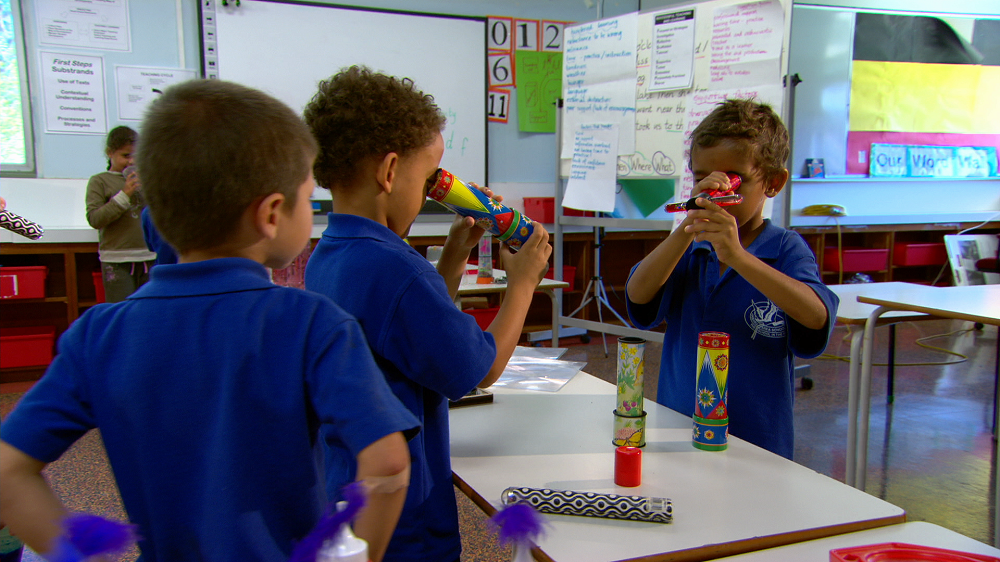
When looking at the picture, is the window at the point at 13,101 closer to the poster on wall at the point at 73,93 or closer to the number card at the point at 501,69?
the poster on wall at the point at 73,93

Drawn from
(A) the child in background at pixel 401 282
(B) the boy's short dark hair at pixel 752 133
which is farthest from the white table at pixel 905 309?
(A) the child in background at pixel 401 282

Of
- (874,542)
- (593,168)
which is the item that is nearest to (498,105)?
(593,168)

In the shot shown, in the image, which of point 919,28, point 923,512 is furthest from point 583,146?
point 919,28

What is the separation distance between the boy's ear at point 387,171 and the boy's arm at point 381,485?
469mm

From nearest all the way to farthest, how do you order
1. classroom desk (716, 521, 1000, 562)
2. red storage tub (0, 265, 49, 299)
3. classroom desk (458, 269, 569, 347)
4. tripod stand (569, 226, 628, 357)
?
classroom desk (716, 521, 1000, 562) < classroom desk (458, 269, 569, 347) < red storage tub (0, 265, 49, 299) < tripod stand (569, 226, 628, 357)

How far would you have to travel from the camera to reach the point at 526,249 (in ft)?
3.59

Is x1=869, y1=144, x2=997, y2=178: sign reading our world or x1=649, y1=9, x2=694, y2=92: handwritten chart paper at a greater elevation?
x1=649, y1=9, x2=694, y2=92: handwritten chart paper

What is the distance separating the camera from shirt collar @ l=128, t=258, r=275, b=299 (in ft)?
1.96

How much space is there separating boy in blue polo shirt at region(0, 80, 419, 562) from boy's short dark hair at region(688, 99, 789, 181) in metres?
0.96

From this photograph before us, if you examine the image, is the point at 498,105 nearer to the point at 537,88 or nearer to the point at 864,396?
the point at 537,88

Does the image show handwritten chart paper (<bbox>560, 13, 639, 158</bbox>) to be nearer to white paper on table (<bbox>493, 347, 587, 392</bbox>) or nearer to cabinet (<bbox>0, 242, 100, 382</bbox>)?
white paper on table (<bbox>493, 347, 587, 392</bbox>)

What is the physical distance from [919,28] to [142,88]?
6.26m

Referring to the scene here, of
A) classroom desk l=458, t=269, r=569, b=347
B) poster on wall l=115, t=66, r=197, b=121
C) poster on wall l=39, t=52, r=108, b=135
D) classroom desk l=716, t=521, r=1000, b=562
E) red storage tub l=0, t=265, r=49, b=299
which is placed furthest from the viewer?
poster on wall l=115, t=66, r=197, b=121

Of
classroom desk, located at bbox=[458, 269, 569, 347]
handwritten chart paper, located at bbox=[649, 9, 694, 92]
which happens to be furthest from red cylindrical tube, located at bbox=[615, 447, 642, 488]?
handwritten chart paper, located at bbox=[649, 9, 694, 92]
